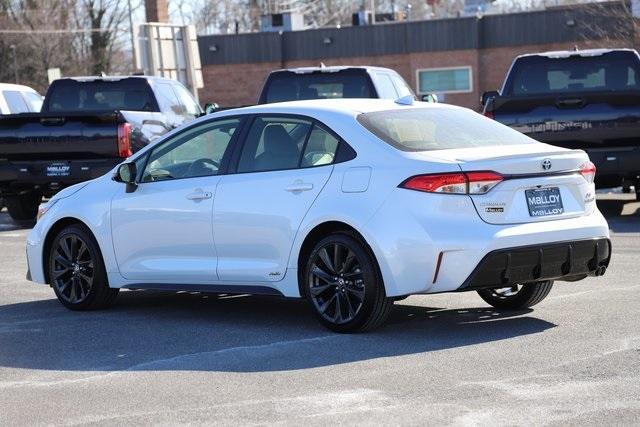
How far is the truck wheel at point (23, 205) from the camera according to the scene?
18.7 metres

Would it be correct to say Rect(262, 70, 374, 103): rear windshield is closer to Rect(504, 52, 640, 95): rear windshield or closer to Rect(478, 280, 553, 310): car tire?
Rect(504, 52, 640, 95): rear windshield

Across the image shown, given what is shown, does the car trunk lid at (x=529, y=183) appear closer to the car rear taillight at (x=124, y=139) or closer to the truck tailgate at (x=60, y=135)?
the car rear taillight at (x=124, y=139)

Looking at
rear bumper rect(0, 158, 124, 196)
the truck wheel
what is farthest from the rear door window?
the truck wheel

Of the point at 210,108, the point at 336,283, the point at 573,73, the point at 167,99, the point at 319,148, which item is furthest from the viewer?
the point at 167,99

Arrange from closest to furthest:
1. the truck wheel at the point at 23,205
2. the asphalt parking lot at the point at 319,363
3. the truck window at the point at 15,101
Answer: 1. the asphalt parking lot at the point at 319,363
2. the truck wheel at the point at 23,205
3. the truck window at the point at 15,101

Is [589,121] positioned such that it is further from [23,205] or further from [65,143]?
[23,205]

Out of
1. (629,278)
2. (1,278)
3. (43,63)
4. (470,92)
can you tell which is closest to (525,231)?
(629,278)

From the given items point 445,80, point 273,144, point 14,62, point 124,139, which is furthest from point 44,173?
point 14,62

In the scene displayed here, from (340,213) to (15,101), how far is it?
1527 cm

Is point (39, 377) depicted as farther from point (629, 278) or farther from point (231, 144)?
point (629, 278)

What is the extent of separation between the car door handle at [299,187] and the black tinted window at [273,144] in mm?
175

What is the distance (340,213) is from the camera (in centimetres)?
826

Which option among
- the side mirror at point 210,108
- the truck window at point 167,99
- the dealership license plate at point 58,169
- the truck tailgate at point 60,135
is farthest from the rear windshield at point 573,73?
the dealership license plate at point 58,169

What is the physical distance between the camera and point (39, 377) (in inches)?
298
